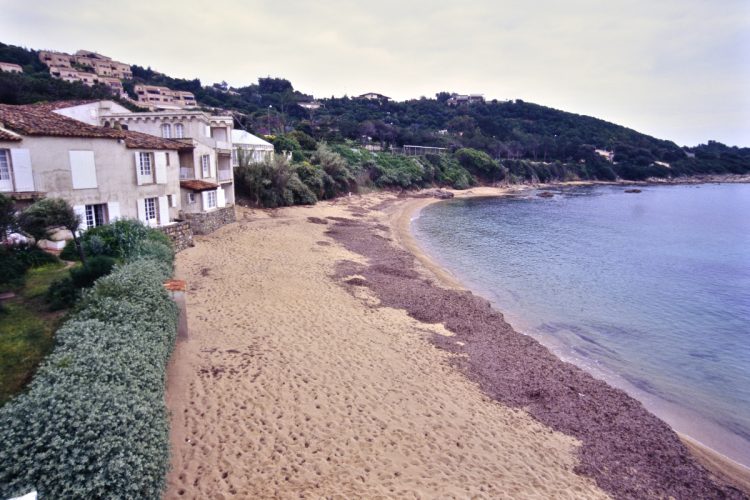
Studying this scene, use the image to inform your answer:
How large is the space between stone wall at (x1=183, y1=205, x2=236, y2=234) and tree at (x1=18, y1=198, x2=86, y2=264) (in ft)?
36.5

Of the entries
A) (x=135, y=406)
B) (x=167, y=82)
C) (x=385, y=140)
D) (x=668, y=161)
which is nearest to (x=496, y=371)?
(x=135, y=406)

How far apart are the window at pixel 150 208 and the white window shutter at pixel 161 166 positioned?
110cm

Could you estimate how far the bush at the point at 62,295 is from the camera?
1123cm

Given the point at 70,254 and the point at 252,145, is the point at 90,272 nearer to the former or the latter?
the point at 70,254

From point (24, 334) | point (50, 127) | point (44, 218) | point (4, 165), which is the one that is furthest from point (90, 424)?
point (50, 127)

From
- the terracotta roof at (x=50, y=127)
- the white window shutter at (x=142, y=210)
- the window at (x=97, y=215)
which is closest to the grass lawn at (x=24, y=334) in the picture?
the window at (x=97, y=215)

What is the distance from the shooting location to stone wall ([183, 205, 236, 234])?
1012 inches

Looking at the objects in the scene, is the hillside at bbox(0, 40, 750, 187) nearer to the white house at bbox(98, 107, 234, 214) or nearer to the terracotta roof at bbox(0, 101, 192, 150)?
the white house at bbox(98, 107, 234, 214)

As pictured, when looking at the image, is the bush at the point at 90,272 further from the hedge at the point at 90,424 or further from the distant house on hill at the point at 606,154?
the distant house on hill at the point at 606,154

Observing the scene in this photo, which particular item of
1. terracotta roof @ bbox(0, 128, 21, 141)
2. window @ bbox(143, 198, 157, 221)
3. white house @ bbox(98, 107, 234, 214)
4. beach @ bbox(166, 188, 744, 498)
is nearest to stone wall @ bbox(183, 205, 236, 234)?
white house @ bbox(98, 107, 234, 214)

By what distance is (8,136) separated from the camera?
52.6 ft

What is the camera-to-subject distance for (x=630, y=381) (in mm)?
14539

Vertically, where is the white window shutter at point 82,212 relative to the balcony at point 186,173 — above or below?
below

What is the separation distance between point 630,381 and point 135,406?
50.0 ft
